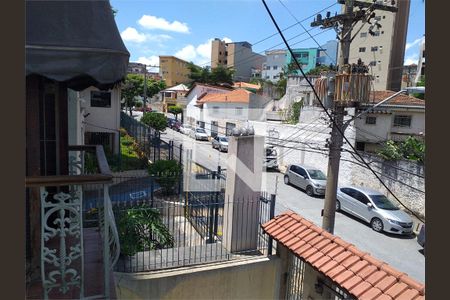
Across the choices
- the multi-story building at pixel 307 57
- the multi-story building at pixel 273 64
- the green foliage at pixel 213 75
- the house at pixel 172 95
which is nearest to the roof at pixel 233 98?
the green foliage at pixel 213 75

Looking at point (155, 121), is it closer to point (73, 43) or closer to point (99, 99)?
point (99, 99)

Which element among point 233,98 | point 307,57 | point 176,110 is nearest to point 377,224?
point 233,98

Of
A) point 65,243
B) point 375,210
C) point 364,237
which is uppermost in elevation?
point 65,243

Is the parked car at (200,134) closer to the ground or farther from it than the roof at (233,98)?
closer to the ground

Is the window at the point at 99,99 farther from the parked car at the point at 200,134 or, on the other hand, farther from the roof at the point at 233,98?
the roof at the point at 233,98

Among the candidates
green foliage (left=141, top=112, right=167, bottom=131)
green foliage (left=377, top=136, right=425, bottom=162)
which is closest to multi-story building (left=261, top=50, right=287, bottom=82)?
green foliage (left=141, top=112, right=167, bottom=131)

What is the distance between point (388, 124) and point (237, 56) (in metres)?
53.9

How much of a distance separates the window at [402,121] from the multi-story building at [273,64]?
46.4 metres

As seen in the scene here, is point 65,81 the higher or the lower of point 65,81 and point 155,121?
the higher

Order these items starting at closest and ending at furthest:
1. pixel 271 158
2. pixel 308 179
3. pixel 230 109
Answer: pixel 308 179 → pixel 271 158 → pixel 230 109

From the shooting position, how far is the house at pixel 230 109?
30.9 m

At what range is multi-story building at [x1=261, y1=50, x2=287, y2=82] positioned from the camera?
66.9 m

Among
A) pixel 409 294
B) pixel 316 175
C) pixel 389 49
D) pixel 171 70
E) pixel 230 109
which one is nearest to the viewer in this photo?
pixel 409 294

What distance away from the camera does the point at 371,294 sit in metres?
3.71
